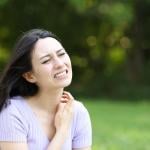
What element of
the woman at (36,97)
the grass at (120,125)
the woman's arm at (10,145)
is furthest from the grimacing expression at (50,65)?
the grass at (120,125)

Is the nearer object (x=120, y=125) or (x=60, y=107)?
(x=60, y=107)

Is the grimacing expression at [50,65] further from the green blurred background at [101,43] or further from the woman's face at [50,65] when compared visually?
the green blurred background at [101,43]

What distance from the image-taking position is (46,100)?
316 centimetres

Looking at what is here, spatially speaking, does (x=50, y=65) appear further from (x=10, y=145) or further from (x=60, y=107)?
(x=10, y=145)

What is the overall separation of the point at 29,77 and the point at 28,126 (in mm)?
249

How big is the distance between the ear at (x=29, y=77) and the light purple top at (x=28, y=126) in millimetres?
114

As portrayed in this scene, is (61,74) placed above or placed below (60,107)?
above

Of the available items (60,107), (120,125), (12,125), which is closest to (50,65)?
(60,107)

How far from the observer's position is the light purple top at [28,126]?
304 cm

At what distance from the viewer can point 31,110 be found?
124 inches

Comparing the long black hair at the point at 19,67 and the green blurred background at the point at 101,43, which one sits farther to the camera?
the green blurred background at the point at 101,43

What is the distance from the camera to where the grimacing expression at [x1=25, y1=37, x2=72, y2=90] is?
10.0ft

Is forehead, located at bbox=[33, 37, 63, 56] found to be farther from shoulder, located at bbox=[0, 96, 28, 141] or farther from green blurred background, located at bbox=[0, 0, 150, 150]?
green blurred background, located at bbox=[0, 0, 150, 150]

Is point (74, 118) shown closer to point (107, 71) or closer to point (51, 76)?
point (51, 76)
